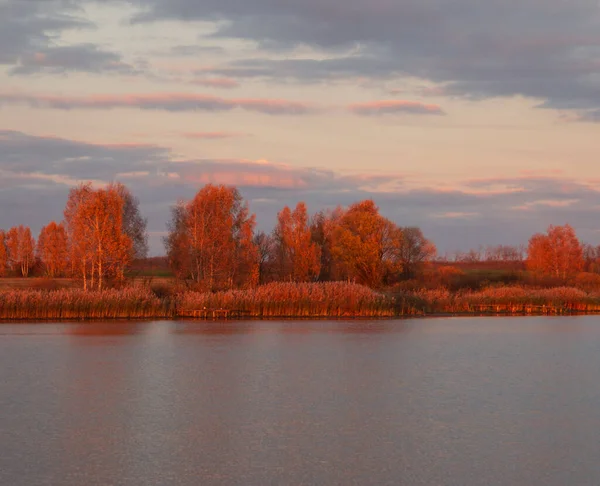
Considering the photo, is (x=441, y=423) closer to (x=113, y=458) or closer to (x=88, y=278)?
(x=113, y=458)

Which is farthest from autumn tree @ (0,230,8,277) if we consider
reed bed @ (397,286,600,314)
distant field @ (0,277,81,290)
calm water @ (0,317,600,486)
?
calm water @ (0,317,600,486)

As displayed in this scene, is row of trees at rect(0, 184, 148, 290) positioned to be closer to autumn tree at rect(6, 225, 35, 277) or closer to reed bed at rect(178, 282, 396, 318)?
reed bed at rect(178, 282, 396, 318)

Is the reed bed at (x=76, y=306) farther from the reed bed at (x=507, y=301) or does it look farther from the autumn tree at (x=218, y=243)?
the reed bed at (x=507, y=301)

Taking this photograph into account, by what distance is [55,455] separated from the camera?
792cm

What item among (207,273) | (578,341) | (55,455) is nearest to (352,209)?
(207,273)

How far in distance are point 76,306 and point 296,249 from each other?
20.2 meters

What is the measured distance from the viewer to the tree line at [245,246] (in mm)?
31969

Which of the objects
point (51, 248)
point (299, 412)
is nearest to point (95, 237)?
point (299, 412)

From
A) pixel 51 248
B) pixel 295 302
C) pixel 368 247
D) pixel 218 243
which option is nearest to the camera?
pixel 295 302

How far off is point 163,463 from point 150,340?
11753 millimetres

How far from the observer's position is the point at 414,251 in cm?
5400

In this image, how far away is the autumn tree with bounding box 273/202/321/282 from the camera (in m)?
43.7

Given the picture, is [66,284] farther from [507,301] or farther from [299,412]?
[299,412]

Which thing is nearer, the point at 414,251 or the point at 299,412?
the point at 299,412
